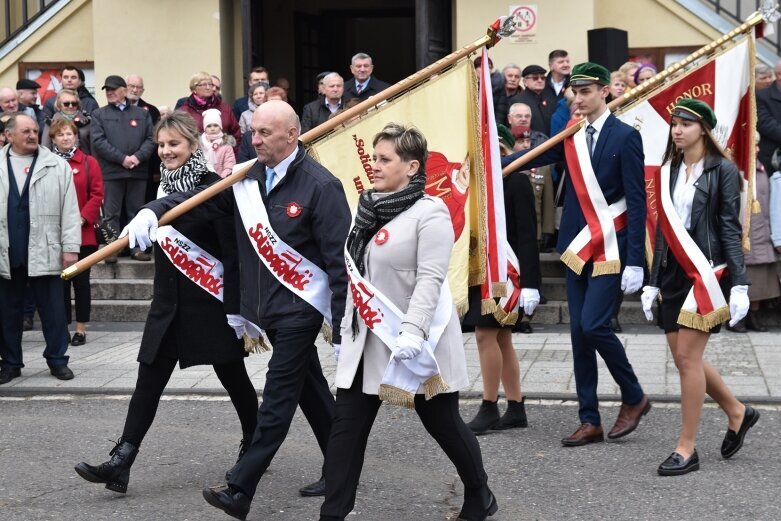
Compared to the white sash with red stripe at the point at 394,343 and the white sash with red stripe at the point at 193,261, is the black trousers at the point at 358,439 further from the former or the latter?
the white sash with red stripe at the point at 193,261

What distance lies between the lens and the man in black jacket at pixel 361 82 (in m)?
13.7

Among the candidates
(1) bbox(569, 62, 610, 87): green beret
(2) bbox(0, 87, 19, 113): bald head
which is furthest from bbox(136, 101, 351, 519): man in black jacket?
(2) bbox(0, 87, 19, 113): bald head

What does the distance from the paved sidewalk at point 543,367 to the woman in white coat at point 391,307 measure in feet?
10.5

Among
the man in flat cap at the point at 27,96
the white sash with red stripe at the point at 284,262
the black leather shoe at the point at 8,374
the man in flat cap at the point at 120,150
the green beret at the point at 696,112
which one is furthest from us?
the man in flat cap at the point at 27,96

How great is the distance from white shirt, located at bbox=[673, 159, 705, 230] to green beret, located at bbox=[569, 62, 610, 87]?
2.48ft

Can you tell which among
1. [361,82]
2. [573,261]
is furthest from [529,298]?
[361,82]

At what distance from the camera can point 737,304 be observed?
258 inches

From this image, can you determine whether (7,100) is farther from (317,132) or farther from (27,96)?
(317,132)

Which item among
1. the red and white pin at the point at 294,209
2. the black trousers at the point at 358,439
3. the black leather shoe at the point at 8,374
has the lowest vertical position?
the black leather shoe at the point at 8,374

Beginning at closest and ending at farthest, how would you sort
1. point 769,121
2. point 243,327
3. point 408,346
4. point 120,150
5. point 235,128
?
point 408,346, point 243,327, point 769,121, point 120,150, point 235,128

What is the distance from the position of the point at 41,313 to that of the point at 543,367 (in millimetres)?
3704

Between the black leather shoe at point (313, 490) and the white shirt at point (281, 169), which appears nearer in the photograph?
the white shirt at point (281, 169)

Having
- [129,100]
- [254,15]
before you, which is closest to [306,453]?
[129,100]

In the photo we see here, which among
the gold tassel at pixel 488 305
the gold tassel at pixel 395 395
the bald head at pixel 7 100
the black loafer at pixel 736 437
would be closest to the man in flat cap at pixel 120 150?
the bald head at pixel 7 100
